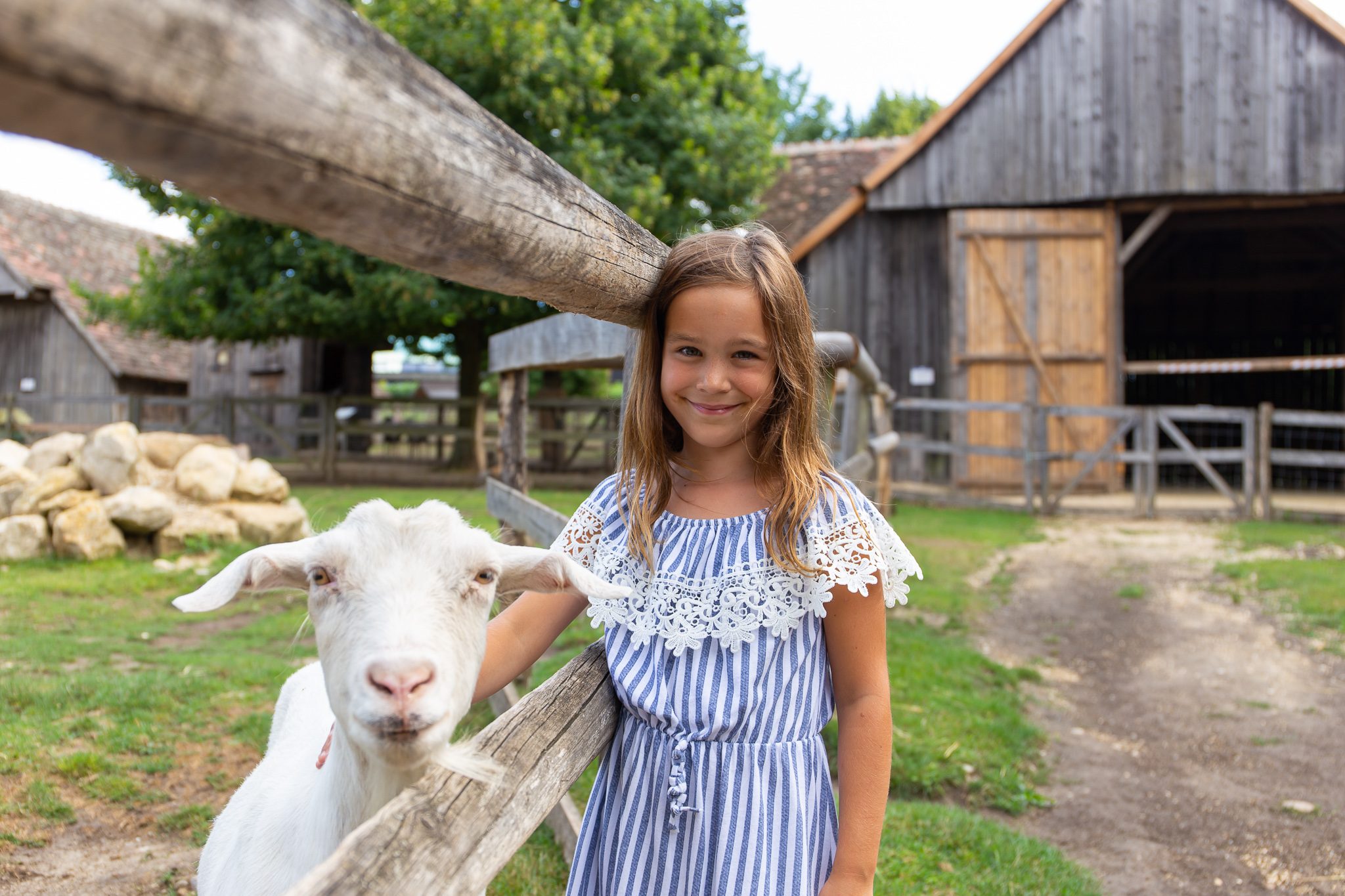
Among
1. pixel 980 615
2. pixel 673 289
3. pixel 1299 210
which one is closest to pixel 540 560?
pixel 673 289

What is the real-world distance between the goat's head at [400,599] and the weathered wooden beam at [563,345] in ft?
3.81

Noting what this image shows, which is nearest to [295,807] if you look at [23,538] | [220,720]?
[220,720]

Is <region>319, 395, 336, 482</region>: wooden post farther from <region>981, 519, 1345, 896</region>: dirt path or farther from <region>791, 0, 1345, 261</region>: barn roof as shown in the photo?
<region>981, 519, 1345, 896</region>: dirt path

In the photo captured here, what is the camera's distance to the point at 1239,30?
39.2 ft

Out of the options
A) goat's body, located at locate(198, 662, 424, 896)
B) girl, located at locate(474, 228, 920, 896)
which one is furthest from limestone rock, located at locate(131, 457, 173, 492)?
girl, located at locate(474, 228, 920, 896)

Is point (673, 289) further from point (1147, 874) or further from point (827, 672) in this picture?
point (1147, 874)

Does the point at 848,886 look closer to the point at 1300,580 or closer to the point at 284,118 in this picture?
the point at 284,118

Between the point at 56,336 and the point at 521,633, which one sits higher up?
the point at 56,336

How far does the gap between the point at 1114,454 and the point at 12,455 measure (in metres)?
12.0

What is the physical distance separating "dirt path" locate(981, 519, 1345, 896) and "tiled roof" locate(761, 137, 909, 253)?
9234mm

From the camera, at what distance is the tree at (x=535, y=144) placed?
12.0 m

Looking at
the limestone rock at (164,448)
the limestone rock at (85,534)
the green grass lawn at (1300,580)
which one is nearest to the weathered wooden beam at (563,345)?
the limestone rock at (85,534)

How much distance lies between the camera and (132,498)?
791 centimetres

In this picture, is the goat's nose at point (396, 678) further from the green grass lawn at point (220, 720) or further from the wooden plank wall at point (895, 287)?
the wooden plank wall at point (895, 287)
